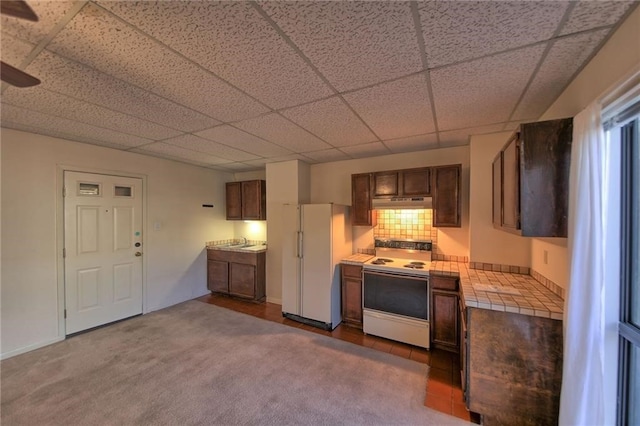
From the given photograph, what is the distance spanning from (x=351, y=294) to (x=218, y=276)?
2.62 meters

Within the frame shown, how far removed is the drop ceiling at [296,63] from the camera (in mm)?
1083

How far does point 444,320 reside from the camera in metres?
2.65

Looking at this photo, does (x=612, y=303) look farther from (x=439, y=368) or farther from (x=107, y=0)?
(x=107, y=0)

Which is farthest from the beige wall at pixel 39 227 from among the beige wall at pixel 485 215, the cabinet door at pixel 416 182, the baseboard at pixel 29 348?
the beige wall at pixel 485 215

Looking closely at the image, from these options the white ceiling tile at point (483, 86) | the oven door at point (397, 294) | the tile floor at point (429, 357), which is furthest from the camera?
the oven door at point (397, 294)

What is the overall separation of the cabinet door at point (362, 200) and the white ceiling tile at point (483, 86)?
4.11ft

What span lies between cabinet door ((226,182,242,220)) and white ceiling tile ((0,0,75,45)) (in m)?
3.45

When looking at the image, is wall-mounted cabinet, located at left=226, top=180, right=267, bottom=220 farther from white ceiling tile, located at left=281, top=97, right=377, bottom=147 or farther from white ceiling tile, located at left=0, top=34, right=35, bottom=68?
white ceiling tile, located at left=0, top=34, right=35, bottom=68

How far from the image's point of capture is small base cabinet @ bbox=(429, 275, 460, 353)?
8.52 feet

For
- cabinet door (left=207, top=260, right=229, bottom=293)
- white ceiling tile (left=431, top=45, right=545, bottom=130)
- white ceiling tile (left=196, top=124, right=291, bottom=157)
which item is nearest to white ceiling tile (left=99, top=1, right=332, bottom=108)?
white ceiling tile (left=431, top=45, right=545, bottom=130)

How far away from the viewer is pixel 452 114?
2.19 m

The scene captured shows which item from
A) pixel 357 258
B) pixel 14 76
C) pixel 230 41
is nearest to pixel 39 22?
pixel 14 76

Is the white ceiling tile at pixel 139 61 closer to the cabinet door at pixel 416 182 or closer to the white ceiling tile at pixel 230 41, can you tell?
the white ceiling tile at pixel 230 41

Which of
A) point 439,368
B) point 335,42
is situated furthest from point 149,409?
point 335,42
